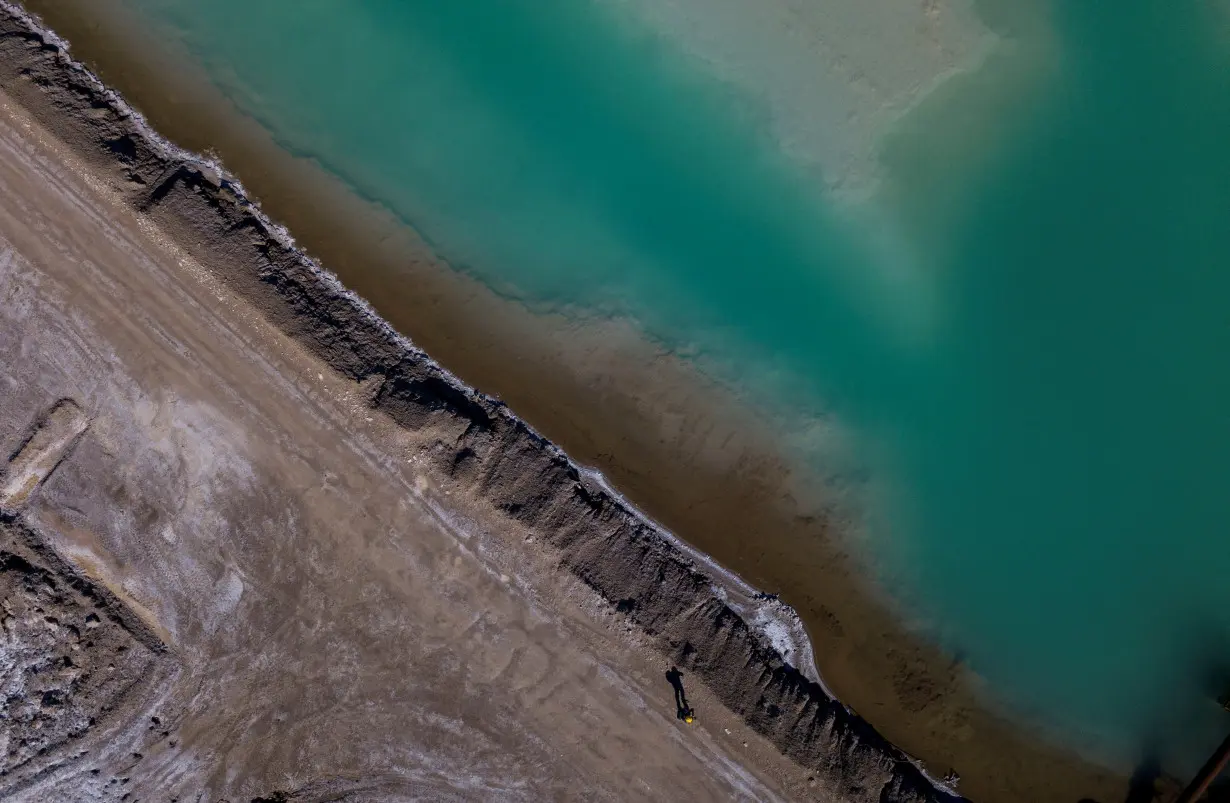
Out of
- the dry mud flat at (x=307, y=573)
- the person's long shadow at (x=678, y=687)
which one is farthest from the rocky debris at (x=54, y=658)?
the person's long shadow at (x=678, y=687)

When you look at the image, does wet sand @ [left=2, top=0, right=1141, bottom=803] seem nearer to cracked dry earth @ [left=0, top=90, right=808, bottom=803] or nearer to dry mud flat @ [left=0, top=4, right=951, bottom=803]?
dry mud flat @ [left=0, top=4, right=951, bottom=803]

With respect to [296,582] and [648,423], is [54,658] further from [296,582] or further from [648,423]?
[648,423]

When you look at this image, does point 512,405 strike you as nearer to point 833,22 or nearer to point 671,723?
point 671,723

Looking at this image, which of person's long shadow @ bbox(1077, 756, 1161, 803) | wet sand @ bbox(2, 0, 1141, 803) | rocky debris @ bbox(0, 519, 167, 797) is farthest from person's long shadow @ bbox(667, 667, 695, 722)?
rocky debris @ bbox(0, 519, 167, 797)

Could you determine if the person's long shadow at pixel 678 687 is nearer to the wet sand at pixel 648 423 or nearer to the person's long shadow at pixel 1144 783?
the wet sand at pixel 648 423

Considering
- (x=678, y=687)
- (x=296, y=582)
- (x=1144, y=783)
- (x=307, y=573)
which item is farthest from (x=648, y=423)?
(x=1144, y=783)
